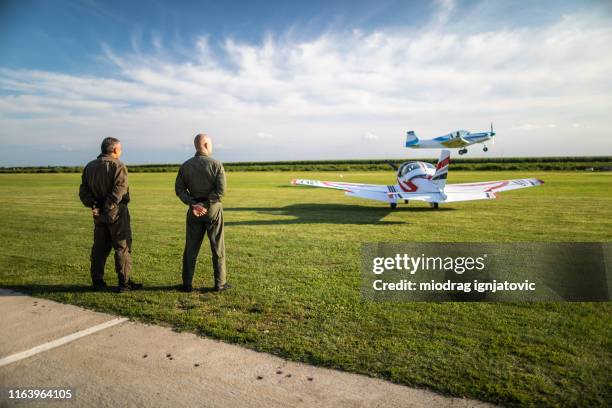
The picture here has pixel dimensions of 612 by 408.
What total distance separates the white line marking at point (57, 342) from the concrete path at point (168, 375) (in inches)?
0.7

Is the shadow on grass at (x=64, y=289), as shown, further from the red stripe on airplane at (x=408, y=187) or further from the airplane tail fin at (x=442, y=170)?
the red stripe on airplane at (x=408, y=187)

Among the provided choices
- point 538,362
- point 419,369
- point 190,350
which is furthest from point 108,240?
point 538,362

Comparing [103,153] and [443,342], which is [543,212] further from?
[103,153]

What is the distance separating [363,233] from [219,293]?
5308 mm

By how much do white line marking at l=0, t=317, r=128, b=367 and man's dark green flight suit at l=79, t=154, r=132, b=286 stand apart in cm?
119

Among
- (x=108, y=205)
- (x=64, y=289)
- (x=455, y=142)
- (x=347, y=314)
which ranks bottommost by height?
(x=347, y=314)

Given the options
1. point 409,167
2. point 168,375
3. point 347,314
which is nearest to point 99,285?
point 168,375

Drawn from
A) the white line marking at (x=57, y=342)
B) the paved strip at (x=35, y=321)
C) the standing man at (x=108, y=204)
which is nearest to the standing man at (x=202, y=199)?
the standing man at (x=108, y=204)

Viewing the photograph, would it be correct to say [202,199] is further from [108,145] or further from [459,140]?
[459,140]

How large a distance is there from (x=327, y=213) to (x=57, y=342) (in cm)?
1091

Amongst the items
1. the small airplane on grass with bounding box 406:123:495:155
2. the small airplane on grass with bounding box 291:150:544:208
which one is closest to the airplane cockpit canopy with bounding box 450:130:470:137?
the small airplane on grass with bounding box 406:123:495:155

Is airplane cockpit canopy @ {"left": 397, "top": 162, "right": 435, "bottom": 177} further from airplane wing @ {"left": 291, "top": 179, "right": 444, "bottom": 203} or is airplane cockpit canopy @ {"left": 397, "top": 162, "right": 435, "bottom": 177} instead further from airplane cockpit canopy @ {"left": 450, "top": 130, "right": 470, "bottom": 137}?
airplane cockpit canopy @ {"left": 450, "top": 130, "right": 470, "bottom": 137}

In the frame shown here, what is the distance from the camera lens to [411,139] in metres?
63.0

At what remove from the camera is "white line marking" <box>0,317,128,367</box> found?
3.42 meters
